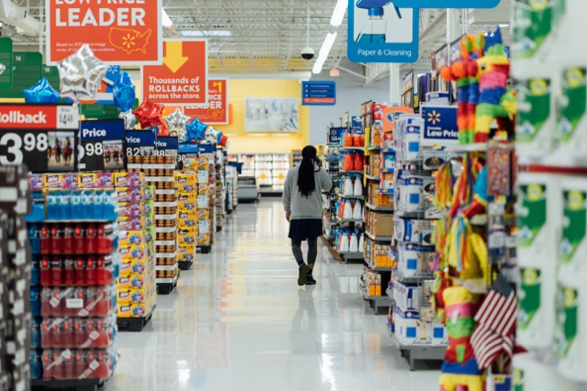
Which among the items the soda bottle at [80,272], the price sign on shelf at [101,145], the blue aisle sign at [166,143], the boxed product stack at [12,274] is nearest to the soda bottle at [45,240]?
the soda bottle at [80,272]

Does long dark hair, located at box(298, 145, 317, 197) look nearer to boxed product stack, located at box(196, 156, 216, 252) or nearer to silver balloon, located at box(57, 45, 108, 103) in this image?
silver balloon, located at box(57, 45, 108, 103)

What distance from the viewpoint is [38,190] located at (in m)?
5.61

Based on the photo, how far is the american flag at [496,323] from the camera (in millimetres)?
3834

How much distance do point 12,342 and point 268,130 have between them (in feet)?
108

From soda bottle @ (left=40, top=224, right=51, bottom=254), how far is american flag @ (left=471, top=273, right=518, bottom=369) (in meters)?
3.08

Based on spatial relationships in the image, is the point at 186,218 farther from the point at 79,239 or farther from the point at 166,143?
the point at 79,239

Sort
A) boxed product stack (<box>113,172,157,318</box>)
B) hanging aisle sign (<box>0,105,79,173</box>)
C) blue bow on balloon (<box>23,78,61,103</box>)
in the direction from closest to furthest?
hanging aisle sign (<box>0,105,79,173</box>) < blue bow on balloon (<box>23,78,61,103</box>) < boxed product stack (<box>113,172,157,318</box>)

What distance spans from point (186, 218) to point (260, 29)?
1541cm

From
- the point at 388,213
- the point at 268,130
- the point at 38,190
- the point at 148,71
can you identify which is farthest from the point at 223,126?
the point at 38,190

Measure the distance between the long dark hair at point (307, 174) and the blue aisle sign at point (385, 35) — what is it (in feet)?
4.38

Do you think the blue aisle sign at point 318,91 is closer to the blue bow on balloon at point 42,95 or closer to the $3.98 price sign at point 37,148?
the blue bow on balloon at point 42,95

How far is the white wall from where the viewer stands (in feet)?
120

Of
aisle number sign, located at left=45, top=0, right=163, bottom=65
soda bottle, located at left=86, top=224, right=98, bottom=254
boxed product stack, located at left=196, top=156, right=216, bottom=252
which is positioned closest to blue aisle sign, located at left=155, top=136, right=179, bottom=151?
aisle number sign, located at left=45, top=0, right=163, bottom=65

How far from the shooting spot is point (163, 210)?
1044cm
